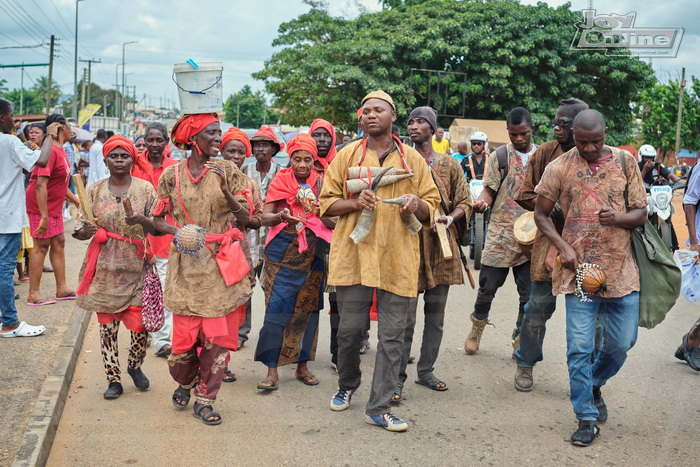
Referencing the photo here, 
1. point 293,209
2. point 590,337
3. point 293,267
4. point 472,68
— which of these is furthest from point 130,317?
point 472,68

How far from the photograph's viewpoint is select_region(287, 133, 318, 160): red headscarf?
577 centimetres

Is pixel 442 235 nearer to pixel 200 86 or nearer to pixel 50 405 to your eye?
pixel 200 86

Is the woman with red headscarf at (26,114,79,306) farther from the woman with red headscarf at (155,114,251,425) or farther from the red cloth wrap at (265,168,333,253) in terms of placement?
the woman with red headscarf at (155,114,251,425)

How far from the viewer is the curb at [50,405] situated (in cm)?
415

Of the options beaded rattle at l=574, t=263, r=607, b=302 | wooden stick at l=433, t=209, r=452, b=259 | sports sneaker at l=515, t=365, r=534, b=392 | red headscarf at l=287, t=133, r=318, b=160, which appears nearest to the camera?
beaded rattle at l=574, t=263, r=607, b=302

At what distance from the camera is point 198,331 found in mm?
4965

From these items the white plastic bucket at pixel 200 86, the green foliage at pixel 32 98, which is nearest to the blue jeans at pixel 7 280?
the white plastic bucket at pixel 200 86

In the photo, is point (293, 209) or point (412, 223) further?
point (293, 209)

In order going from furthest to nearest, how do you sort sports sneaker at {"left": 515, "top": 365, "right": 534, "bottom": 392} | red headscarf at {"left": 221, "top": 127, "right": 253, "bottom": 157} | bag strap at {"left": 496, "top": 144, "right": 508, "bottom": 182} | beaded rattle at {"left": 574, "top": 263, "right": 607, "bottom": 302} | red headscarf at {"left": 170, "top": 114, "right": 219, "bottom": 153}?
red headscarf at {"left": 221, "top": 127, "right": 253, "bottom": 157}
bag strap at {"left": 496, "top": 144, "right": 508, "bottom": 182}
sports sneaker at {"left": 515, "top": 365, "right": 534, "bottom": 392}
red headscarf at {"left": 170, "top": 114, "right": 219, "bottom": 153}
beaded rattle at {"left": 574, "top": 263, "right": 607, "bottom": 302}

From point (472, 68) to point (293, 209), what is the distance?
22567mm

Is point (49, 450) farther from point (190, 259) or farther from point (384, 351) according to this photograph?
point (384, 351)

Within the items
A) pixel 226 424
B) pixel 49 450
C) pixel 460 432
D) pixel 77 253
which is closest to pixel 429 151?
pixel 460 432

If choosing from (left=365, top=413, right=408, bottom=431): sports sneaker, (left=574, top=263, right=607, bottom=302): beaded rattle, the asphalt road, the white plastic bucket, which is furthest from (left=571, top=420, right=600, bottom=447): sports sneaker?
the white plastic bucket

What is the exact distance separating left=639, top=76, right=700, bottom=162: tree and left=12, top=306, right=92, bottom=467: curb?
25.4 meters
